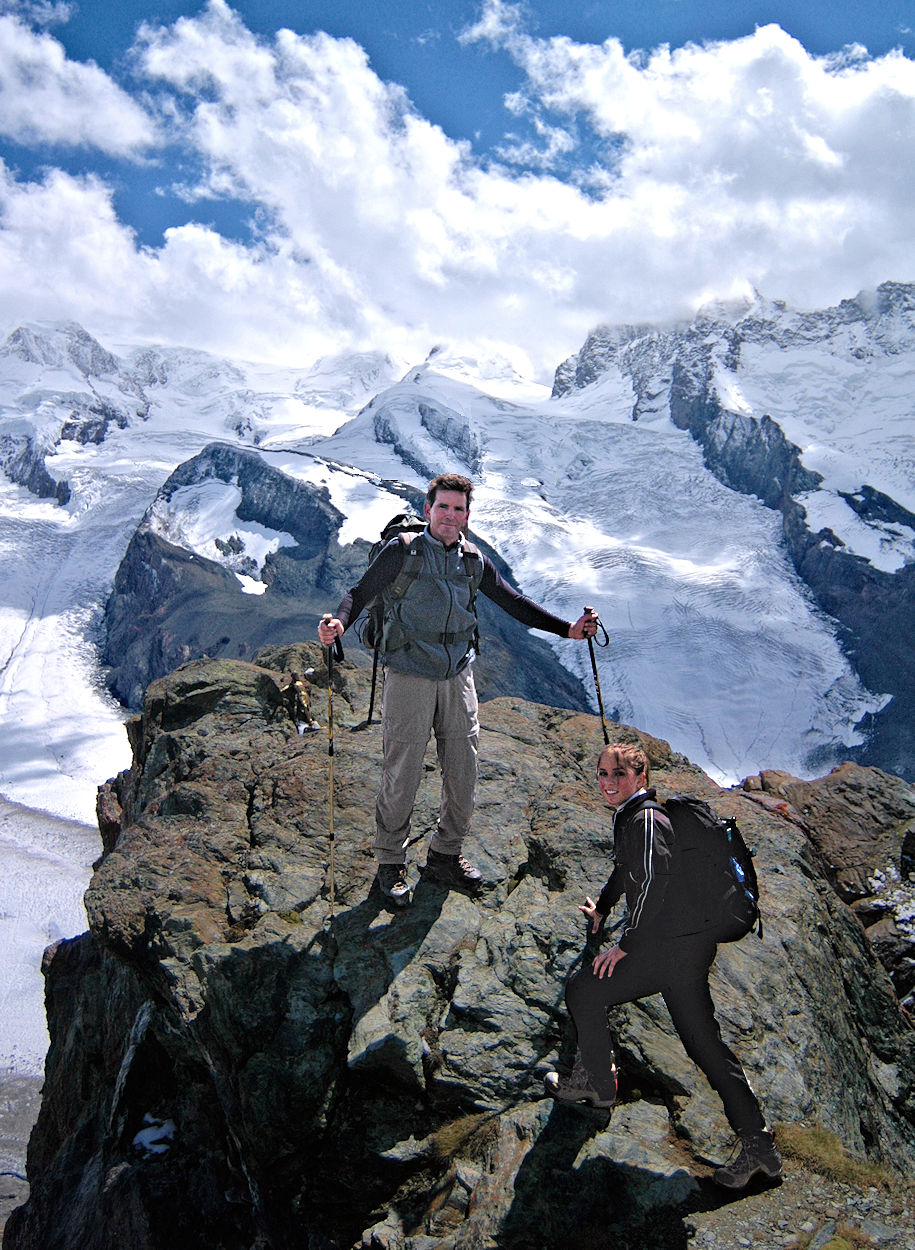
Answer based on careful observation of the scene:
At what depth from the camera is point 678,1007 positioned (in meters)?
3.93

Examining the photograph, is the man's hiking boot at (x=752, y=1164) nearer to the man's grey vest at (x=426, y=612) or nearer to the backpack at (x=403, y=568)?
the man's grey vest at (x=426, y=612)

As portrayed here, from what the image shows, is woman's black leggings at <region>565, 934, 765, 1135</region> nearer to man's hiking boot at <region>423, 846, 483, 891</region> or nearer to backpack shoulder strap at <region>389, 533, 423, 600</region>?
man's hiking boot at <region>423, 846, 483, 891</region>

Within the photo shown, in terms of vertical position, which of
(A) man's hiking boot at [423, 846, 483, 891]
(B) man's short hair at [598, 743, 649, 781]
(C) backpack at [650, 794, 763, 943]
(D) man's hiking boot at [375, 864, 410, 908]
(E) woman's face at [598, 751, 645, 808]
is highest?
(B) man's short hair at [598, 743, 649, 781]

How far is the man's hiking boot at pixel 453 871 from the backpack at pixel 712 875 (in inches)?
92.2

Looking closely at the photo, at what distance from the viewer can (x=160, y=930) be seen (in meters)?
5.91

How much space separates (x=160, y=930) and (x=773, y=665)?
108920mm

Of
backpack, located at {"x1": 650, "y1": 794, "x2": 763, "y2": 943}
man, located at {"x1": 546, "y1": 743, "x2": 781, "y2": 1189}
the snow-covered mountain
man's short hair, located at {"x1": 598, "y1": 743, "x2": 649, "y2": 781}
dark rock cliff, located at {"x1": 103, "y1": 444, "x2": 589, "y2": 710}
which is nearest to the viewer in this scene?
man, located at {"x1": 546, "y1": 743, "x2": 781, "y2": 1189}

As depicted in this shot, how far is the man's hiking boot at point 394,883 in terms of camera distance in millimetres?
5680

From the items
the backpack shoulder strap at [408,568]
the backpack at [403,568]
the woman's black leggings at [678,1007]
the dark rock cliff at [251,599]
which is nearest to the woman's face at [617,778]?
the woman's black leggings at [678,1007]

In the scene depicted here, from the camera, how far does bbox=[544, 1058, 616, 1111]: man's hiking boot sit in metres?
4.07

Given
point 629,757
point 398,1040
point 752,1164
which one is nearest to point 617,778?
point 629,757

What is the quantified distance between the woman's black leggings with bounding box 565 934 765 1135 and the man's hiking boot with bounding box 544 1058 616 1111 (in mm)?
37

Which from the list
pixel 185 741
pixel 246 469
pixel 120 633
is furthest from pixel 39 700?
pixel 185 741

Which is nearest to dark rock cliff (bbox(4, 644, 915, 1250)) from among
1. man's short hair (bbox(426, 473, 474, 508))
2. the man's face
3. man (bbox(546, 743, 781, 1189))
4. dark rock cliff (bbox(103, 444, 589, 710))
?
man (bbox(546, 743, 781, 1189))
